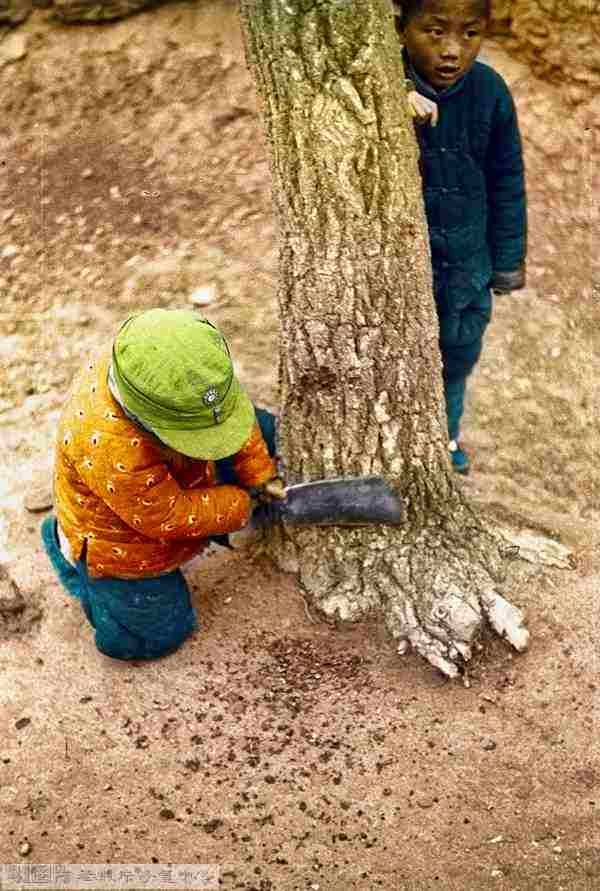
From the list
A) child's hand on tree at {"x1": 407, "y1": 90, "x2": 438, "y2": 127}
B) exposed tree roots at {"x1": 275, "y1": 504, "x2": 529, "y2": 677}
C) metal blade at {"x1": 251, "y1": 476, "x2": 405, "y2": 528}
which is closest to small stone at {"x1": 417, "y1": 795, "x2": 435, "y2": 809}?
exposed tree roots at {"x1": 275, "y1": 504, "x2": 529, "y2": 677}

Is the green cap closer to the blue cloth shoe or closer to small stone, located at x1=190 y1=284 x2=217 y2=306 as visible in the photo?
the blue cloth shoe

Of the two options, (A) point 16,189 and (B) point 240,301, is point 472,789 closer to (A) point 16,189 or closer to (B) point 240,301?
(B) point 240,301

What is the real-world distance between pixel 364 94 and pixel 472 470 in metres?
1.73

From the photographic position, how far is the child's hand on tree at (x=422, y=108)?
283 centimetres

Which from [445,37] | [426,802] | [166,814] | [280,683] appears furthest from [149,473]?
[445,37]

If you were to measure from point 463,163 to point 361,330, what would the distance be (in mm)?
698

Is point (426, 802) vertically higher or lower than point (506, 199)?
lower

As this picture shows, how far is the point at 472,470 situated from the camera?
12.5 feet

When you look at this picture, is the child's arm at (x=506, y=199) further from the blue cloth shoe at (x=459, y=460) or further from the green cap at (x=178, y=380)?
the green cap at (x=178, y=380)

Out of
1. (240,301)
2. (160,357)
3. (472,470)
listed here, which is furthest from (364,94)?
(240,301)

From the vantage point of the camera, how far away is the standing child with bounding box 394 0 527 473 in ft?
9.13

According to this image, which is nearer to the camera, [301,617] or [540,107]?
[301,617]

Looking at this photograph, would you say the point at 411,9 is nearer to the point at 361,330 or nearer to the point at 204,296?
the point at 361,330

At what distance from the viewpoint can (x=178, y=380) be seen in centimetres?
231
